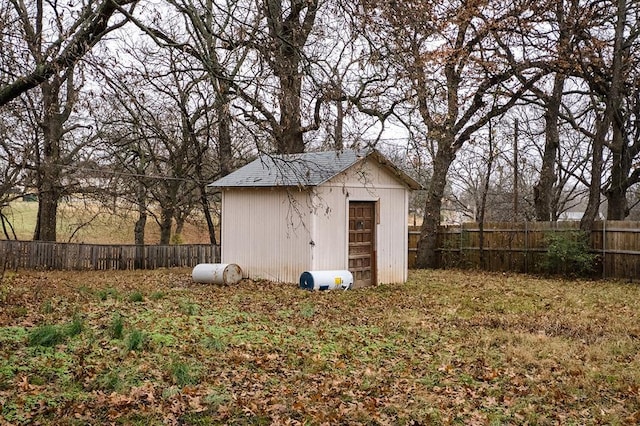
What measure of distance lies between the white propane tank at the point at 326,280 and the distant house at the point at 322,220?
16.3 inches

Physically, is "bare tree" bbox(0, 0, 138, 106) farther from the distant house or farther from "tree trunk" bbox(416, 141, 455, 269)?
"tree trunk" bbox(416, 141, 455, 269)

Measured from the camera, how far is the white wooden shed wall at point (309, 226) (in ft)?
43.3

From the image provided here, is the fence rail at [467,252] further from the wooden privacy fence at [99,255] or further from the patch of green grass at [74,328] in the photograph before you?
the patch of green grass at [74,328]

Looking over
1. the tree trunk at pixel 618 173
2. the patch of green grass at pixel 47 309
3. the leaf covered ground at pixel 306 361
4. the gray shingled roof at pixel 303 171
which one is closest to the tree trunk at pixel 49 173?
the gray shingled roof at pixel 303 171

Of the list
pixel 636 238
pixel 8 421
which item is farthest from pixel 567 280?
pixel 8 421

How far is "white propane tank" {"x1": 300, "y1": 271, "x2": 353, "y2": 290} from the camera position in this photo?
1254 centimetres

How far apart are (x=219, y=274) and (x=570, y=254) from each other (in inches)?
397

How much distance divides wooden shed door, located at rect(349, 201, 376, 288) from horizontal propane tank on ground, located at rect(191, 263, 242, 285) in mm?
2753

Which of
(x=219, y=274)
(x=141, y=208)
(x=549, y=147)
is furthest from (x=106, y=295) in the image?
(x=549, y=147)

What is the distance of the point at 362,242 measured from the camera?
14.2 metres

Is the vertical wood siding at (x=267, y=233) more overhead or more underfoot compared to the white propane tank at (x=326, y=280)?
more overhead

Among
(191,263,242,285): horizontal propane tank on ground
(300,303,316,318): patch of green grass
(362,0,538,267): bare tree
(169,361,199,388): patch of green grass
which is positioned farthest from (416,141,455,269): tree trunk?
(169,361,199,388): patch of green grass

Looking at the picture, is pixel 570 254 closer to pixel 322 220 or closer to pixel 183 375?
pixel 322 220

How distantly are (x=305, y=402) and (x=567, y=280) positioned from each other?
13.2m
